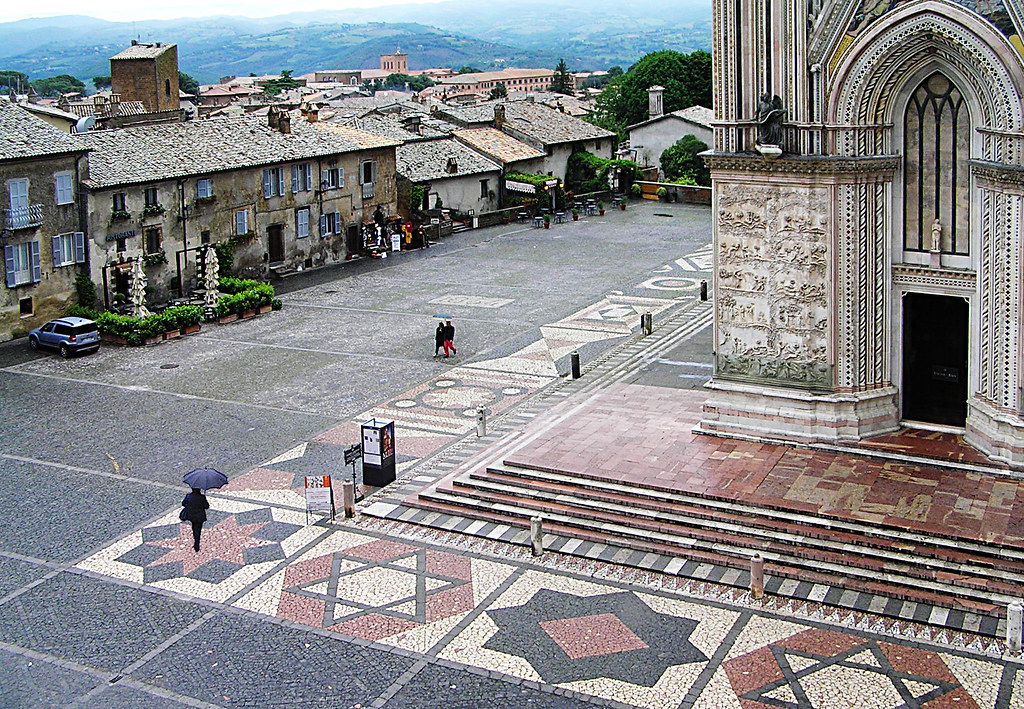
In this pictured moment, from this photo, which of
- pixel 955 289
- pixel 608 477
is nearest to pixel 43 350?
pixel 608 477

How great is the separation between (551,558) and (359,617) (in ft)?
13.4

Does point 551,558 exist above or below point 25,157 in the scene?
below

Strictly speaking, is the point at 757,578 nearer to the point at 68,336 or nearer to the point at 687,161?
the point at 68,336

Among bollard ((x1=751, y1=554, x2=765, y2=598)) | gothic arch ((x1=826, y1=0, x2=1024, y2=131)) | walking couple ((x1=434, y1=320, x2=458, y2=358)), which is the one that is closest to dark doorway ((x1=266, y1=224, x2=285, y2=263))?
walking couple ((x1=434, y1=320, x2=458, y2=358))

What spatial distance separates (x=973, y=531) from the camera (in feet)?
70.6

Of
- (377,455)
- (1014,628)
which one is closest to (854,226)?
(1014,628)

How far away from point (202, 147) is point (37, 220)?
10448 millimetres

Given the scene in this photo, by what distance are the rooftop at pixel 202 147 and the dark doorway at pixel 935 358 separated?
3164 centimetres

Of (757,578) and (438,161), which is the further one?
(438,161)

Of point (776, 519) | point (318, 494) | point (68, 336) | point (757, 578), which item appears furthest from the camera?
point (68, 336)

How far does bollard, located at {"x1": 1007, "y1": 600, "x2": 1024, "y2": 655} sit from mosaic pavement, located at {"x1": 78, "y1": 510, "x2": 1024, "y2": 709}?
261mm

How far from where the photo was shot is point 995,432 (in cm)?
2461

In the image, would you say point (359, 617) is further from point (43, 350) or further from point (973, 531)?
point (43, 350)

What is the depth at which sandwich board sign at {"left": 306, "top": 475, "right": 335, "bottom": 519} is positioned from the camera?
25.5 m
